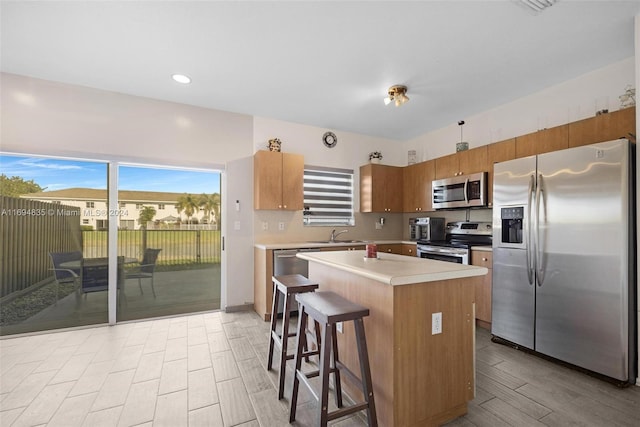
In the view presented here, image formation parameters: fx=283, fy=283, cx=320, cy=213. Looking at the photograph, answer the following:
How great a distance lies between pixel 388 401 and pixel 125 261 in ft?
11.6

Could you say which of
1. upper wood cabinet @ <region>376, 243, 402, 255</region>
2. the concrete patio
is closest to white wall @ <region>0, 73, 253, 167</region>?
the concrete patio

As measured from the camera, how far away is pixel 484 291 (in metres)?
3.33

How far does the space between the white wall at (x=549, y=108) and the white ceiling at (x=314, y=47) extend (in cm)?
13

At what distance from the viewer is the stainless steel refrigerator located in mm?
2176

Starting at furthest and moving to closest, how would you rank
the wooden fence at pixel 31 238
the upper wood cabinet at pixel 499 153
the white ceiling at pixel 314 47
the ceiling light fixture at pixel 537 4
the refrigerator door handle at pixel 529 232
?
1. the upper wood cabinet at pixel 499 153
2. the wooden fence at pixel 31 238
3. the refrigerator door handle at pixel 529 232
4. the white ceiling at pixel 314 47
5. the ceiling light fixture at pixel 537 4

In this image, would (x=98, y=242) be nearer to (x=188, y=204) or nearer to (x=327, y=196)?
(x=188, y=204)

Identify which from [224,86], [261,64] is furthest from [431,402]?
[224,86]

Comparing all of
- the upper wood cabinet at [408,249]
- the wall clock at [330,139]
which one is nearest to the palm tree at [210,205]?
the wall clock at [330,139]

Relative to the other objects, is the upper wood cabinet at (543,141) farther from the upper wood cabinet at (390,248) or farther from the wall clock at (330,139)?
the wall clock at (330,139)

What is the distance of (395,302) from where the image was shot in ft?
5.30

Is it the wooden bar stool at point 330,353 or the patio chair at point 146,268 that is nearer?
the wooden bar stool at point 330,353

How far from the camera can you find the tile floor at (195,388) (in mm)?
1828

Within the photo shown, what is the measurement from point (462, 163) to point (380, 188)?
1361 mm

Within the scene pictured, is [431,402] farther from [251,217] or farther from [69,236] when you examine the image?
[69,236]
